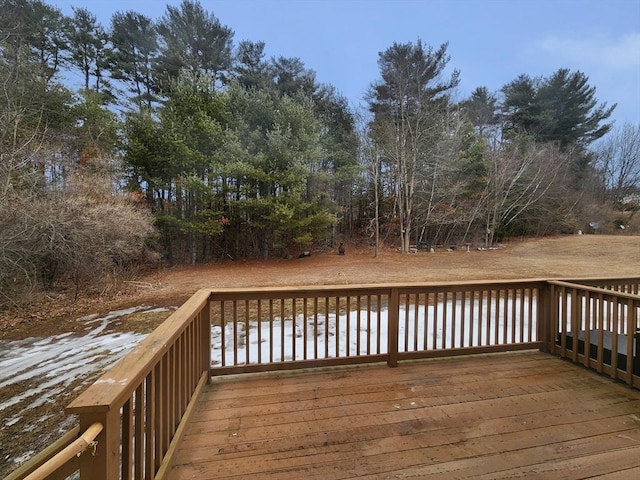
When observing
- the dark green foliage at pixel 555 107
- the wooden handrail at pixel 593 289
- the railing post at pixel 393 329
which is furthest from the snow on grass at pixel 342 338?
the dark green foliage at pixel 555 107

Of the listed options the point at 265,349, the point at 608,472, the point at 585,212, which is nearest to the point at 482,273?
the point at 265,349

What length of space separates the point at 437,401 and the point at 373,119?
13.4m

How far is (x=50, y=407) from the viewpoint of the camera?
2.69 m

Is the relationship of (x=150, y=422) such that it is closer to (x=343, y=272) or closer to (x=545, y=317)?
(x=545, y=317)

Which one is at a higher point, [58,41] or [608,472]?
[58,41]

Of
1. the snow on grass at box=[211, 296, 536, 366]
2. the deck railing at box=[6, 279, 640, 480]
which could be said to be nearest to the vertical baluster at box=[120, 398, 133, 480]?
the deck railing at box=[6, 279, 640, 480]

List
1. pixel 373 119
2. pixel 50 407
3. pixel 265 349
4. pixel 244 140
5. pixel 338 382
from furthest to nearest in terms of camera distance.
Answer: pixel 373 119 → pixel 244 140 → pixel 265 349 → pixel 50 407 → pixel 338 382

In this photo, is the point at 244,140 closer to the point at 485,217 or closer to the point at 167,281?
the point at 167,281

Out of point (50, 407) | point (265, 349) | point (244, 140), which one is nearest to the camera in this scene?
point (50, 407)

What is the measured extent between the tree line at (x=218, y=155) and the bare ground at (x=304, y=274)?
96 cm

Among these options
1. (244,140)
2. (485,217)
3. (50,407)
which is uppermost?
(244,140)

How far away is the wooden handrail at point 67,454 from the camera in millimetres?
669

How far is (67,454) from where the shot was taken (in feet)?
2.41

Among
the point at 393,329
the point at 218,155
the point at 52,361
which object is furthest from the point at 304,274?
the point at 393,329
